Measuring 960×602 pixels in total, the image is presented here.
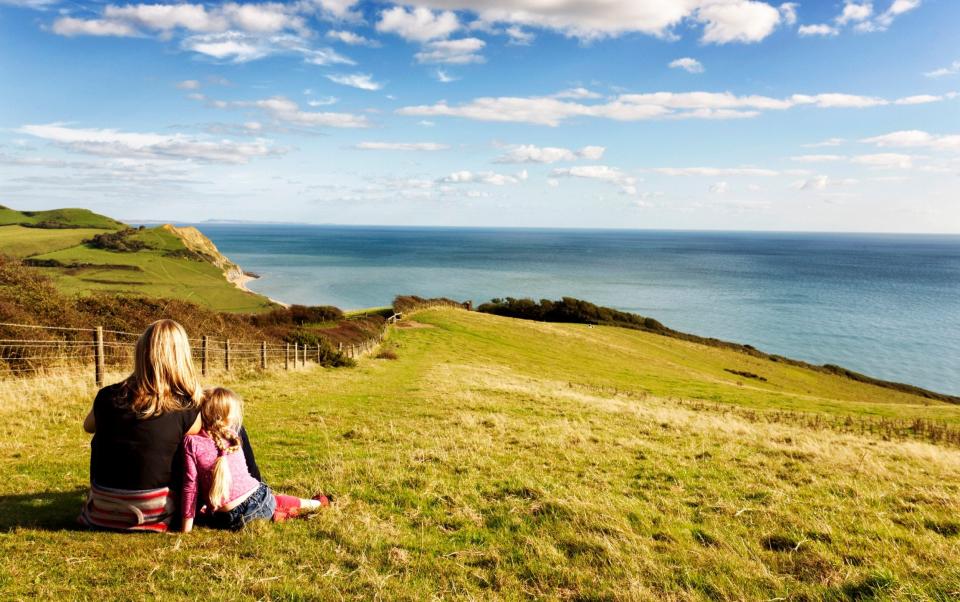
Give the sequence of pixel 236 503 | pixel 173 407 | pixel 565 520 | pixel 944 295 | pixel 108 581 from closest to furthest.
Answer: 1. pixel 108 581
2. pixel 173 407
3. pixel 236 503
4. pixel 565 520
5. pixel 944 295

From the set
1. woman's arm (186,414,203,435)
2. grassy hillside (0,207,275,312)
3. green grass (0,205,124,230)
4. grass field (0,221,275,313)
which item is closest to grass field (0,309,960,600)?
woman's arm (186,414,203,435)

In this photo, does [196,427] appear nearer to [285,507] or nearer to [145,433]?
[145,433]

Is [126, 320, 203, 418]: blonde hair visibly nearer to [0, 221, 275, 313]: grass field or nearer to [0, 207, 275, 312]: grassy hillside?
[0, 207, 275, 312]: grassy hillside

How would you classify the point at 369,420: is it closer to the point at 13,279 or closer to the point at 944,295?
the point at 13,279

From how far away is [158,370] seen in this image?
5.77m

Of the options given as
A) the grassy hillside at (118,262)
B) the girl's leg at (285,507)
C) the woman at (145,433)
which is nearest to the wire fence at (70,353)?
the woman at (145,433)

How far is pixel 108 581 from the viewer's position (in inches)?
199

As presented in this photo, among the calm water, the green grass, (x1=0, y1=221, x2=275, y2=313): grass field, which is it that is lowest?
the calm water

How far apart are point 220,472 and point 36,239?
5819 inches

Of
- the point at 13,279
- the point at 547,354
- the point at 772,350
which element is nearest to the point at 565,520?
the point at 13,279

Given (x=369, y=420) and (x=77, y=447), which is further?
(x=369, y=420)

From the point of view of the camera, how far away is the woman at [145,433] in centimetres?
577

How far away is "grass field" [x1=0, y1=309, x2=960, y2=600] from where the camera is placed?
A: 5.28 meters

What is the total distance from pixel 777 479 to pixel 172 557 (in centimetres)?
974
